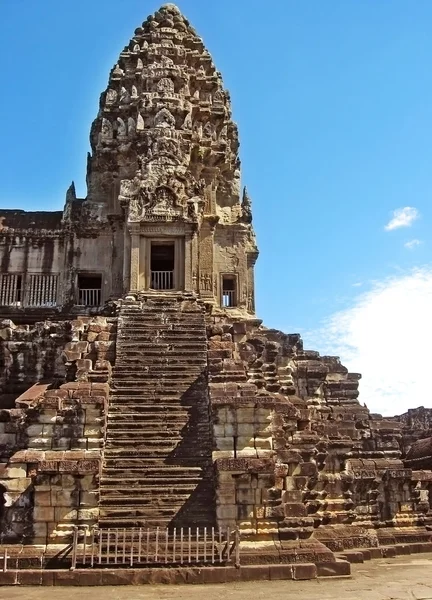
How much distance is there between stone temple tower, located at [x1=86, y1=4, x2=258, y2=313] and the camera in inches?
805

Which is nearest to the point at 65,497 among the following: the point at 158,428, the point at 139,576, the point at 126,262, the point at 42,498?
the point at 42,498

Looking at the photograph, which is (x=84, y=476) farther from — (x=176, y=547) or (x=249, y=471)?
(x=249, y=471)

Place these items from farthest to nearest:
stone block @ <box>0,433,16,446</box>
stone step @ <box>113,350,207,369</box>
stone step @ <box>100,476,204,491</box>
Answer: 1. stone step @ <box>113,350,207,369</box>
2. stone block @ <box>0,433,16,446</box>
3. stone step @ <box>100,476,204,491</box>

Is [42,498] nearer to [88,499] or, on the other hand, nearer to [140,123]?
[88,499]

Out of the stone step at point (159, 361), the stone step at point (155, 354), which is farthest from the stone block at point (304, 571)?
the stone step at point (155, 354)

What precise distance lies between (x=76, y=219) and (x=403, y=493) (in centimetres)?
1315

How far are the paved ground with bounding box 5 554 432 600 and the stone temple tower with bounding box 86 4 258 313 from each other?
37.4 ft

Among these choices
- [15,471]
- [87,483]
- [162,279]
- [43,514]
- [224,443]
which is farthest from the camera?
[162,279]

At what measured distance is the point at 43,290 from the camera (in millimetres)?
22000

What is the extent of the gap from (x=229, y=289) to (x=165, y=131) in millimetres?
5513

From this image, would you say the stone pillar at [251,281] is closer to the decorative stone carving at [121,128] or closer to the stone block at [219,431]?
the decorative stone carving at [121,128]

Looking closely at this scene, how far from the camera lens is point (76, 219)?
883 inches

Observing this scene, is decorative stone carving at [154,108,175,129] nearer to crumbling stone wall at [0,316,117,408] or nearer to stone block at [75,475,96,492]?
crumbling stone wall at [0,316,117,408]

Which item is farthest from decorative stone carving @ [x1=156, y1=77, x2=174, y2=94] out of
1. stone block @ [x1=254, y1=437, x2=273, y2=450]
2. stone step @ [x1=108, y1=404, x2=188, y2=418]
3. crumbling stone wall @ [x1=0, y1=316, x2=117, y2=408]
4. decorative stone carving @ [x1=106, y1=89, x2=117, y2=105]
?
stone block @ [x1=254, y1=437, x2=273, y2=450]
